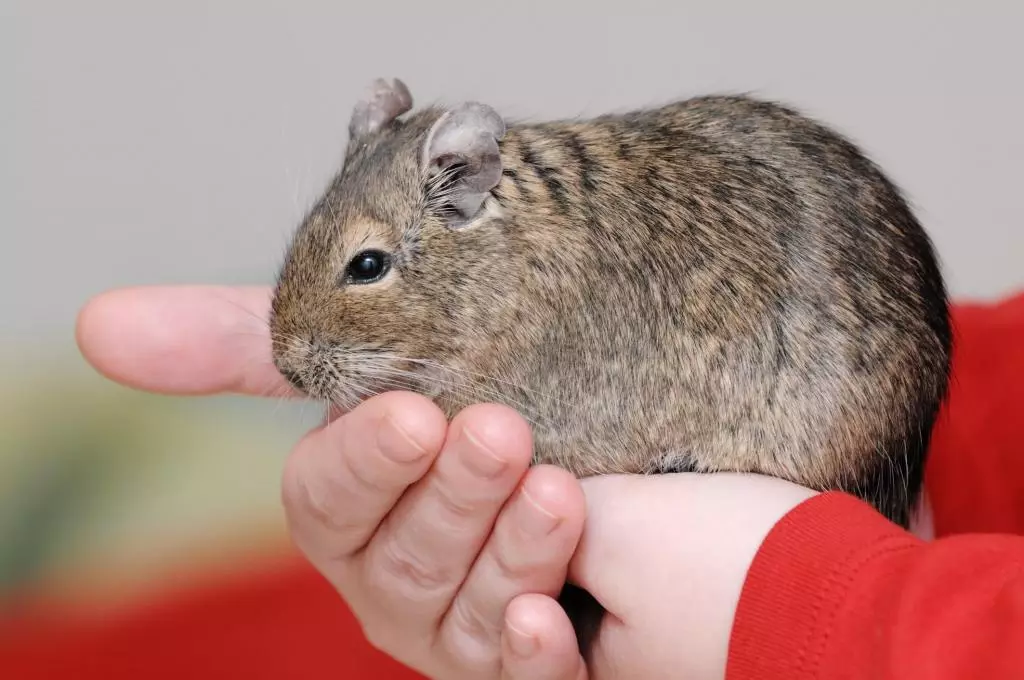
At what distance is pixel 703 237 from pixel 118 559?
3.14 metres

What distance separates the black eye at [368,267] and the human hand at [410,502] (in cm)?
31

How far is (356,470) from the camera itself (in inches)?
80.6

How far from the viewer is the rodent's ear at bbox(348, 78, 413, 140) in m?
2.52

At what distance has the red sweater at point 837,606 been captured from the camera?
5.48ft

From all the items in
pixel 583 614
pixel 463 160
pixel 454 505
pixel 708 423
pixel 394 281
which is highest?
pixel 463 160

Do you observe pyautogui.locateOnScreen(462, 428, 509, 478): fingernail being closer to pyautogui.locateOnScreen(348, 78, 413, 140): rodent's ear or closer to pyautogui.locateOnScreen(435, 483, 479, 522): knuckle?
pyautogui.locateOnScreen(435, 483, 479, 522): knuckle

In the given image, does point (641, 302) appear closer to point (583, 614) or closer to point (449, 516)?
point (449, 516)

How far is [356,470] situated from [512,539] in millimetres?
319

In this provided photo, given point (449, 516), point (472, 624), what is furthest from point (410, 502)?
point (472, 624)

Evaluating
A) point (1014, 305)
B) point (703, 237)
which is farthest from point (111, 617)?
point (1014, 305)

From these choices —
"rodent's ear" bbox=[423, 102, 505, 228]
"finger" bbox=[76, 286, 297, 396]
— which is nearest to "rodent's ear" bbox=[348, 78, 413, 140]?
"rodent's ear" bbox=[423, 102, 505, 228]

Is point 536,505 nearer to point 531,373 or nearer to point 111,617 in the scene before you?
point 531,373

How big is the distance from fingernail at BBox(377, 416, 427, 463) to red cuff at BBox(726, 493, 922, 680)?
63cm

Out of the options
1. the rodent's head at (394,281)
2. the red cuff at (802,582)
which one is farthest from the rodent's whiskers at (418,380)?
the red cuff at (802,582)
